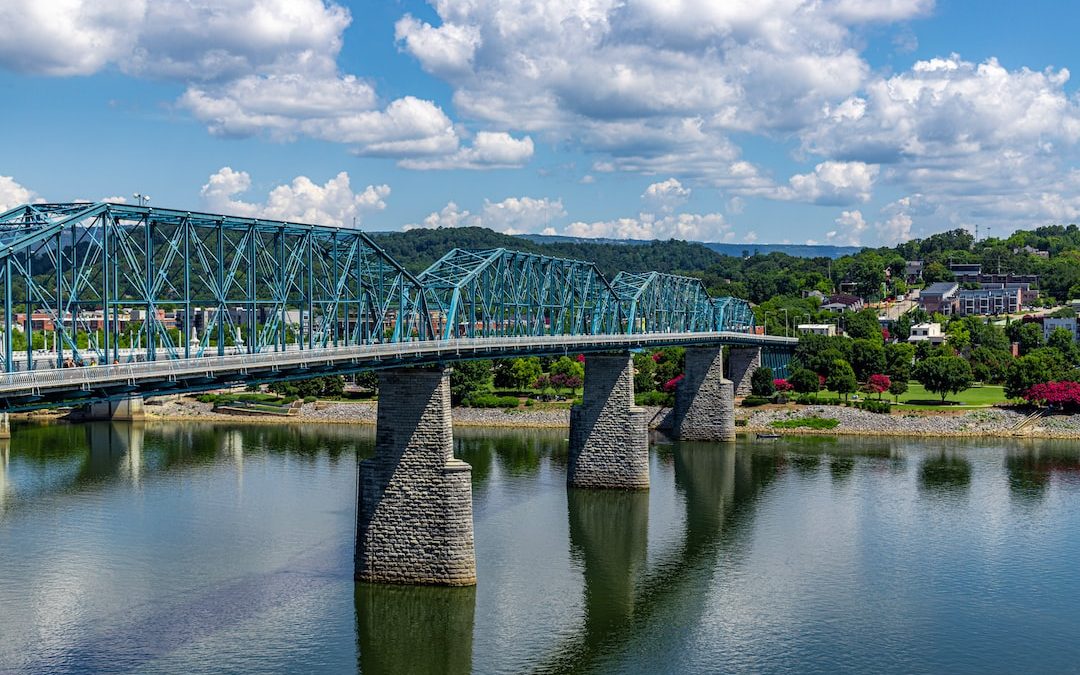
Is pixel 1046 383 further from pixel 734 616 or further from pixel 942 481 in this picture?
pixel 734 616

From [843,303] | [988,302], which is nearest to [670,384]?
[988,302]

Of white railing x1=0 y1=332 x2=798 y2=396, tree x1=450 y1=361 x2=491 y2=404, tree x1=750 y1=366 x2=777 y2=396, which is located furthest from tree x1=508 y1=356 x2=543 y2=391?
white railing x1=0 y1=332 x2=798 y2=396

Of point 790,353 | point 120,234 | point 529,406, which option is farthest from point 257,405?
point 120,234

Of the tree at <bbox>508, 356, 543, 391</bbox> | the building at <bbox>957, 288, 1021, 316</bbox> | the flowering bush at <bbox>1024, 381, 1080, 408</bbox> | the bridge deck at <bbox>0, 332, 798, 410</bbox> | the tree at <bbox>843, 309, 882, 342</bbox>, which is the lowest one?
the flowering bush at <bbox>1024, 381, 1080, 408</bbox>

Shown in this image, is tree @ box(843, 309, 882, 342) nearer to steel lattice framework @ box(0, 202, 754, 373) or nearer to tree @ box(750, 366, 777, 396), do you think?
tree @ box(750, 366, 777, 396)

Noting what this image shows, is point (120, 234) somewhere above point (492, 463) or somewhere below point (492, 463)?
above

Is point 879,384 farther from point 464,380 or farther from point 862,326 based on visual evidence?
point 862,326
